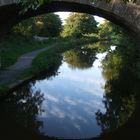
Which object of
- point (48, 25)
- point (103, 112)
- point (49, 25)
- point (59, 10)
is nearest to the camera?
point (103, 112)

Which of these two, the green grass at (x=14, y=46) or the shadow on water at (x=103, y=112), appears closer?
the shadow on water at (x=103, y=112)

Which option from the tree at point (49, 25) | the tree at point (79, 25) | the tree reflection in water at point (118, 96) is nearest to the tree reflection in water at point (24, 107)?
the tree reflection in water at point (118, 96)

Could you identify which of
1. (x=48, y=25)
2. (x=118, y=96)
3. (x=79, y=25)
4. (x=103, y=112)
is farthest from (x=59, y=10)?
(x=79, y=25)

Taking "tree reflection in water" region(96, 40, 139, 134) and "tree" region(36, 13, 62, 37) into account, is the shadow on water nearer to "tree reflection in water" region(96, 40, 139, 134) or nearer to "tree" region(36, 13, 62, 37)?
"tree reflection in water" region(96, 40, 139, 134)

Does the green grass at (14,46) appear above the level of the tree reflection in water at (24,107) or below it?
above

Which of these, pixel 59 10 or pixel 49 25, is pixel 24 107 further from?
pixel 49 25

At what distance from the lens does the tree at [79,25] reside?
64.8 metres

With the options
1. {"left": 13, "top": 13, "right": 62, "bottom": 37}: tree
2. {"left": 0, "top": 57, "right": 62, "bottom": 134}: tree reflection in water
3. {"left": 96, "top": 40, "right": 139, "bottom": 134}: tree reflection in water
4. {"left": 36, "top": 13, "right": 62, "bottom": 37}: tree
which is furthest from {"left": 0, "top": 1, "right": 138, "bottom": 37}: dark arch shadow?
{"left": 36, "top": 13, "right": 62, "bottom": 37}: tree

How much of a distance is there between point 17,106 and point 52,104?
1.45 meters

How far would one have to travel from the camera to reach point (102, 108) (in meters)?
13.2

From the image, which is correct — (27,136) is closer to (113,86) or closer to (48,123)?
(48,123)

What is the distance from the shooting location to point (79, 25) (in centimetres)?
6525

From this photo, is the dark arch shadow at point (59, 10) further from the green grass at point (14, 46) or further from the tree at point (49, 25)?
the tree at point (49, 25)

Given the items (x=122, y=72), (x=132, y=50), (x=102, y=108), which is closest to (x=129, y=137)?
(x=102, y=108)
